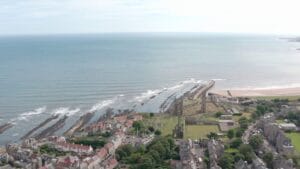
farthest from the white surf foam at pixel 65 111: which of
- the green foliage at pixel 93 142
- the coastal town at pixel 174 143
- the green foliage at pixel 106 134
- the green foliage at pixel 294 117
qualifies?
the green foliage at pixel 294 117

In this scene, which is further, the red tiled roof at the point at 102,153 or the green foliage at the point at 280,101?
the green foliage at the point at 280,101

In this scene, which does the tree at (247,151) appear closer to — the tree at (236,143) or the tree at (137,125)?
the tree at (236,143)

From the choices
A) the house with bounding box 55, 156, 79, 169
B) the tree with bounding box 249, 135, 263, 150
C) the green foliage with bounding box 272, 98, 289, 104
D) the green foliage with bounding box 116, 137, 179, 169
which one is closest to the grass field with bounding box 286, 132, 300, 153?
the tree with bounding box 249, 135, 263, 150

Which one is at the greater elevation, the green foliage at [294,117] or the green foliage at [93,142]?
the green foliage at [294,117]

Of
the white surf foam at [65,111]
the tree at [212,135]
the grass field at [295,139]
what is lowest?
the grass field at [295,139]

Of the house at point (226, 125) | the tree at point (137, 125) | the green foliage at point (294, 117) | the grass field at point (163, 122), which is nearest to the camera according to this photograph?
the tree at point (137, 125)

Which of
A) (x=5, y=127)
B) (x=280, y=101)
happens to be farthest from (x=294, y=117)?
(x=5, y=127)

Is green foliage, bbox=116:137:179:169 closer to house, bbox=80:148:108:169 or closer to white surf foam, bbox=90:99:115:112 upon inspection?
house, bbox=80:148:108:169
